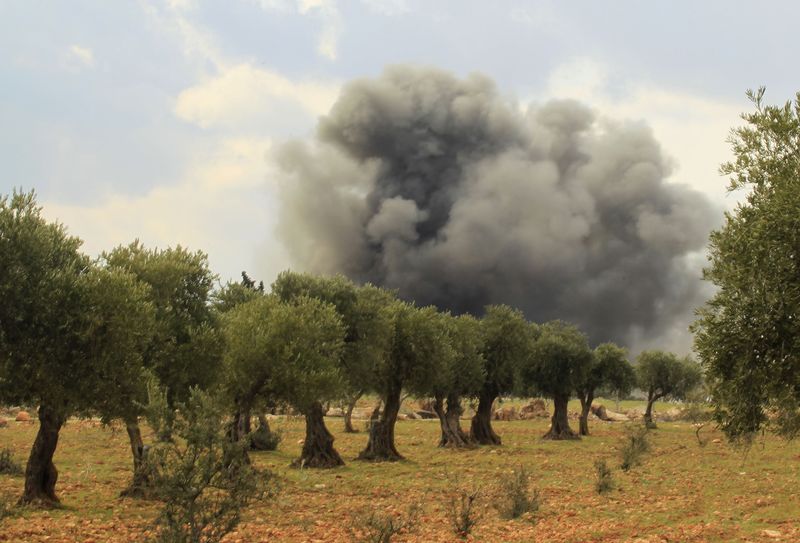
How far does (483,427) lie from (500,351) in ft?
29.3

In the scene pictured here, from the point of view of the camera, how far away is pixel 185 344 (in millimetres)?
33656

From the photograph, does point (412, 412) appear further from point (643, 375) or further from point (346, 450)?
point (346, 450)

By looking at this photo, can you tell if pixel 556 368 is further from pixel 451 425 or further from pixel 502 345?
pixel 451 425

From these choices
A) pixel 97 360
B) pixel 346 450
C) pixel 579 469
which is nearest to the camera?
pixel 97 360

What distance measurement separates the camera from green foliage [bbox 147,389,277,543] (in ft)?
54.7

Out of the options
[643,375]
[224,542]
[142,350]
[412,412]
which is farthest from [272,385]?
[643,375]

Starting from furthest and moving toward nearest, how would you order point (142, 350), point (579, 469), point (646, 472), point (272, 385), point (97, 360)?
1. point (579, 469)
2. point (646, 472)
3. point (272, 385)
4. point (142, 350)
5. point (97, 360)

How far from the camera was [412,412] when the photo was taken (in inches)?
4601

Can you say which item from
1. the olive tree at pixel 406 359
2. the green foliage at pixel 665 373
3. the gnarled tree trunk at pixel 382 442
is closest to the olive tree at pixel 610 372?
the green foliage at pixel 665 373

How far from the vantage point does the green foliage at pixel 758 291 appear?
21.0 m

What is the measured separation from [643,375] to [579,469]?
7080cm

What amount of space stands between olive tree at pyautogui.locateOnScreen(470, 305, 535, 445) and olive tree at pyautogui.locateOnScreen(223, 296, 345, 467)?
3662 cm

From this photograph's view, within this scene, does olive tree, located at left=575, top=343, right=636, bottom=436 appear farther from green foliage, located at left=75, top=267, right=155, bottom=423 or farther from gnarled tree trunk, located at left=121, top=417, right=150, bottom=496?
green foliage, located at left=75, top=267, right=155, bottom=423

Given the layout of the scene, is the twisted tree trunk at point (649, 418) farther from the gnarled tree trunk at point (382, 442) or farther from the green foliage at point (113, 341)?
the green foliage at point (113, 341)
